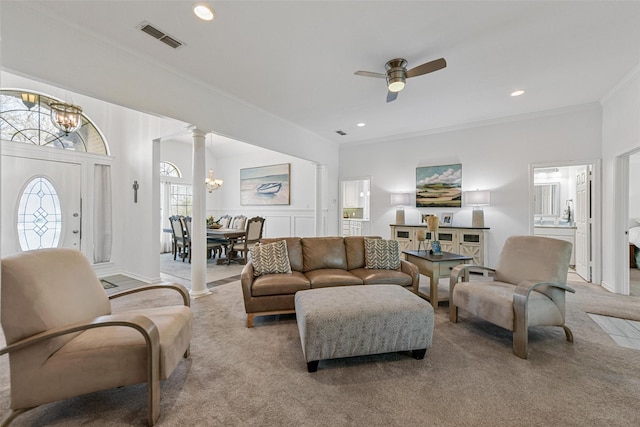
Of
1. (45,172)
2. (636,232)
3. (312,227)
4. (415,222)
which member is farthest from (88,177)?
(636,232)

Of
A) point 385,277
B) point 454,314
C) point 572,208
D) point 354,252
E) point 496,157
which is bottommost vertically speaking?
point 454,314

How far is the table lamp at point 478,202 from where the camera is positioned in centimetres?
487

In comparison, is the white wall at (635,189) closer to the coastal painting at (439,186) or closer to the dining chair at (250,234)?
the coastal painting at (439,186)

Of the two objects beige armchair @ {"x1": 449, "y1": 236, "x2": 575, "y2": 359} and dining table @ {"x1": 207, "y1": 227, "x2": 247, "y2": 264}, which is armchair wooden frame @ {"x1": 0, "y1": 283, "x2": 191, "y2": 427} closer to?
beige armchair @ {"x1": 449, "y1": 236, "x2": 575, "y2": 359}

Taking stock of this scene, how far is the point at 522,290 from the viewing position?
2209 millimetres

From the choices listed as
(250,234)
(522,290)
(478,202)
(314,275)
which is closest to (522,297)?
(522,290)

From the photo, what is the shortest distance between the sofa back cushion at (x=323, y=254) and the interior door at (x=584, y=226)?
4.23 meters

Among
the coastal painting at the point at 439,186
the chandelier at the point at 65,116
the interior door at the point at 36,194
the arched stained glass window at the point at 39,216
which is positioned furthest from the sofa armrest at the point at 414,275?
the arched stained glass window at the point at 39,216

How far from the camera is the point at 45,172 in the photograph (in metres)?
4.23

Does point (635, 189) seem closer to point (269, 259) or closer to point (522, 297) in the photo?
point (522, 297)

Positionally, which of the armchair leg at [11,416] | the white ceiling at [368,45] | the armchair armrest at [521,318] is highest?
the white ceiling at [368,45]

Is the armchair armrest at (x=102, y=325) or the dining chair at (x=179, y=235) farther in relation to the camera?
the dining chair at (x=179, y=235)

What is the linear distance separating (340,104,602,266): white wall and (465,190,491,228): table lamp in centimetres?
23

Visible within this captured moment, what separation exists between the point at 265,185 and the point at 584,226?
726 cm
